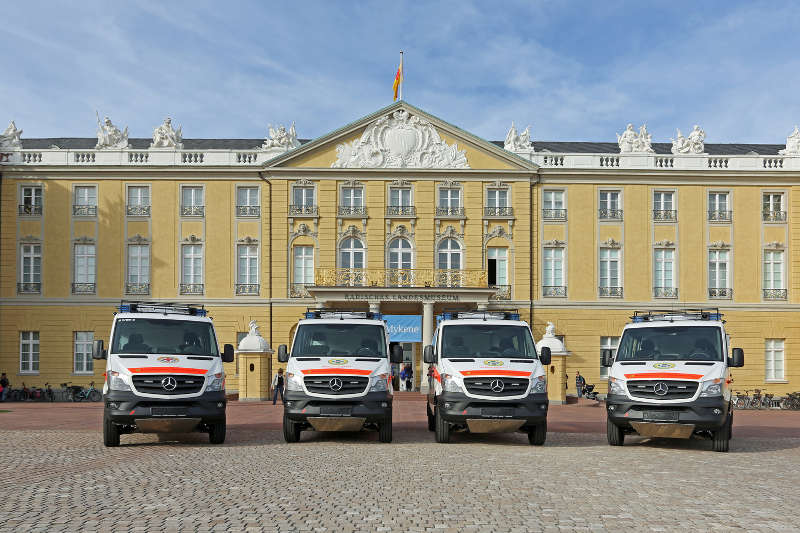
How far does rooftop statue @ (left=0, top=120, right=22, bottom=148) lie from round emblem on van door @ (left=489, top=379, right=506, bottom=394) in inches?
1421

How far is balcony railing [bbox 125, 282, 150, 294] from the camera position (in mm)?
44031

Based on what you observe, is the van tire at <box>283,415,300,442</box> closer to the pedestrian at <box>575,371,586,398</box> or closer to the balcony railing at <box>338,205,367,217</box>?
the pedestrian at <box>575,371,586,398</box>

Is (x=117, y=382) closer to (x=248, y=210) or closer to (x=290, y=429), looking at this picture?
(x=290, y=429)

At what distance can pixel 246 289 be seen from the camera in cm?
4416

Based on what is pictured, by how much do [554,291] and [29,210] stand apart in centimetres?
2649

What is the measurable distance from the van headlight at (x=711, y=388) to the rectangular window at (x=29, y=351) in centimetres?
3531

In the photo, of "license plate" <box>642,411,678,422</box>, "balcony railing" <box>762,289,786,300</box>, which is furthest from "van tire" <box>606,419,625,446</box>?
"balcony railing" <box>762,289,786,300</box>

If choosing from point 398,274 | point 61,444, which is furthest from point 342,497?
point 398,274

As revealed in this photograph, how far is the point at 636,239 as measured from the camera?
4462 cm

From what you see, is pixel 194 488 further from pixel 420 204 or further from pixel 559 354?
pixel 420 204

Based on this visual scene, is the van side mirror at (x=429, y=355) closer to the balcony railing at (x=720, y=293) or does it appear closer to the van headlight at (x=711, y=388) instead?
the van headlight at (x=711, y=388)

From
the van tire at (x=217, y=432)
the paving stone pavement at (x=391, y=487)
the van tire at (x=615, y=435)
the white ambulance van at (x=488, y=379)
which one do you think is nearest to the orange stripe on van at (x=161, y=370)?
the van tire at (x=217, y=432)

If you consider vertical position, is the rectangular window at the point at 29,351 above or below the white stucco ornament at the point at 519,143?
below

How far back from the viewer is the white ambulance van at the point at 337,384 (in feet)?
55.2
